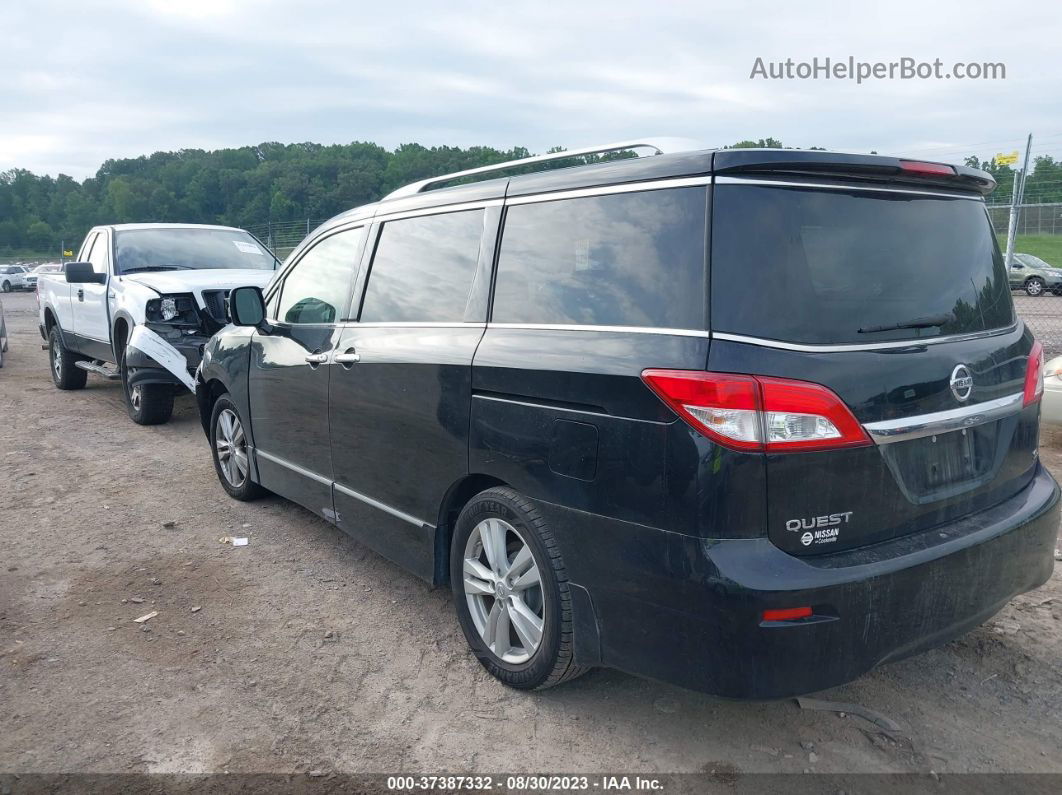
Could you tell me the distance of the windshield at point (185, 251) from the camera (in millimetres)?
9133

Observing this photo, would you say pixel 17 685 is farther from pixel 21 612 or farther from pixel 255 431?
pixel 255 431

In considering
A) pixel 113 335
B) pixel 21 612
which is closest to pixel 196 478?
pixel 21 612

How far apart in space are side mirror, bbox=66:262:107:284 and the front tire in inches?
267

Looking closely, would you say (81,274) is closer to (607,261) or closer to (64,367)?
(64,367)

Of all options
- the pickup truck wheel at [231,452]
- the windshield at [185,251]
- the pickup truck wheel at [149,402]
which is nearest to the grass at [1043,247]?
the windshield at [185,251]

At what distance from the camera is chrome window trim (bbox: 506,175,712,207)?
2656mm

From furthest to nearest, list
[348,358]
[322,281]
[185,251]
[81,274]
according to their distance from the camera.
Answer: [185,251], [81,274], [322,281], [348,358]

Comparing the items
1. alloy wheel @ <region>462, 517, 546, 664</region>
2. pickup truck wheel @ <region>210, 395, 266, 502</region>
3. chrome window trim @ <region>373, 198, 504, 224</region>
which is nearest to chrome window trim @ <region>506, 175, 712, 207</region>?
chrome window trim @ <region>373, 198, 504, 224</region>

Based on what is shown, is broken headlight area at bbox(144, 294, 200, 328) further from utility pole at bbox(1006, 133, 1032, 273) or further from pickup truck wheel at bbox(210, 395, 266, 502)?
utility pole at bbox(1006, 133, 1032, 273)

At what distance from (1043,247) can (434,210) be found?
81.1ft

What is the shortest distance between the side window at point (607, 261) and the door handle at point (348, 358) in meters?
0.96

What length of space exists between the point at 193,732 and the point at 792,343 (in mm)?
2463

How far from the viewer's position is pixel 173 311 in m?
8.10

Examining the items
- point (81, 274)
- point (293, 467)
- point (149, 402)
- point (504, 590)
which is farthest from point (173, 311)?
point (504, 590)
